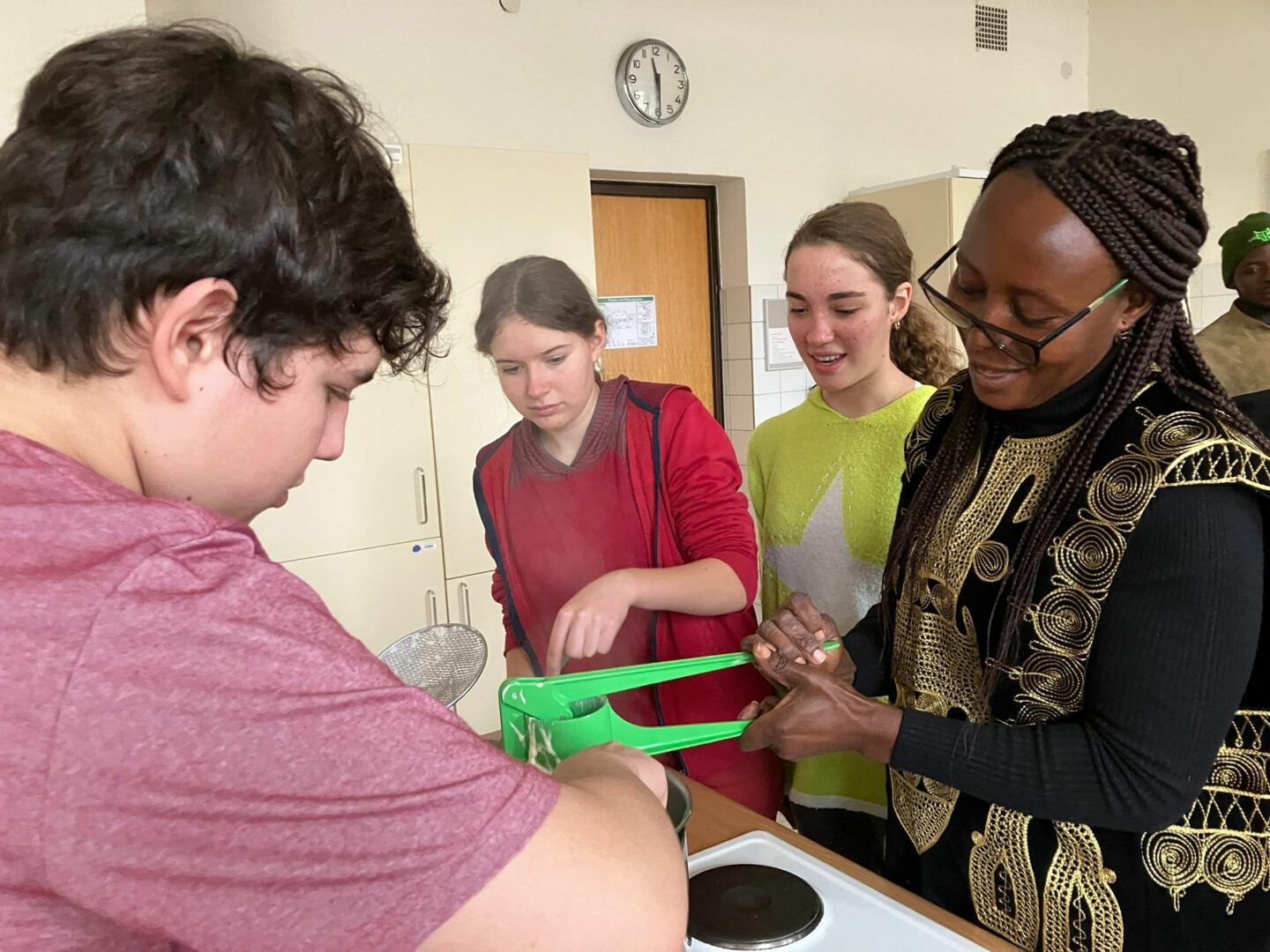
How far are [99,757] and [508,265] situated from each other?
0.83 meters

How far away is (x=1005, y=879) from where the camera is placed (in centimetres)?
84

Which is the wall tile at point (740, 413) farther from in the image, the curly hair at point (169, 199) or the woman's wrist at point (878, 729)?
the curly hair at point (169, 199)

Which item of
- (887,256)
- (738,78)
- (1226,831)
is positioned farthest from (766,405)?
(1226,831)

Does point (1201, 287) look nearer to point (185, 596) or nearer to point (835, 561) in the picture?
point (835, 561)

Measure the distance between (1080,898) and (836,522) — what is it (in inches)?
24.4

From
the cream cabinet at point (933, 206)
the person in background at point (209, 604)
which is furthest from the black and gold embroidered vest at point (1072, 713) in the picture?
the cream cabinet at point (933, 206)

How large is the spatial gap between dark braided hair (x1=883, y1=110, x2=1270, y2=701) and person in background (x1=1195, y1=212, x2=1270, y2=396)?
1.25m

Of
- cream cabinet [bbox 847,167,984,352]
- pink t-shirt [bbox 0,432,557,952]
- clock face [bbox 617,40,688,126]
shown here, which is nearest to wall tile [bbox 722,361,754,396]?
cream cabinet [bbox 847,167,984,352]

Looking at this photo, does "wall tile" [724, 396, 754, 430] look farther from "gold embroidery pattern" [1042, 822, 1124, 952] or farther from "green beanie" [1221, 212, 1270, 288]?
"gold embroidery pattern" [1042, 822, 1124, 952]

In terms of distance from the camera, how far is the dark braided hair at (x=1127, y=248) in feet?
2.54

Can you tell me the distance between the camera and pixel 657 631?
1.12 meters

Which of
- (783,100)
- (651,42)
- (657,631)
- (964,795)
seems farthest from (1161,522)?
(783,100)

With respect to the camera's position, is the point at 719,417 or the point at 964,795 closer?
the point at 964,795

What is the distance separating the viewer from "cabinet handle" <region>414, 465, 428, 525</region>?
80.4 inches
